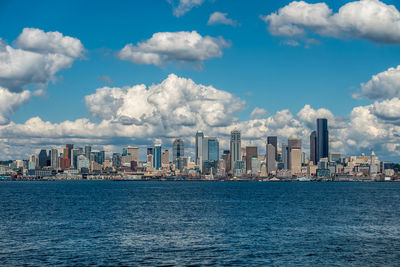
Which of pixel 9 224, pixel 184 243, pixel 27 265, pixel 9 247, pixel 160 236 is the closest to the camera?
pixel 27 265

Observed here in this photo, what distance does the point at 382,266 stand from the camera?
55969 millimetres

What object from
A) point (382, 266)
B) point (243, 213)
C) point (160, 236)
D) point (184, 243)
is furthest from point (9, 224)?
point (382, 266)

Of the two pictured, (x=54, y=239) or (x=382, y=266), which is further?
(x=54, y=239)

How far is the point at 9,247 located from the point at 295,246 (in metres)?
37.9

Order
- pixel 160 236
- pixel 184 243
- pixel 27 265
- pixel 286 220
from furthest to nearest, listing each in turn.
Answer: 1. pixel 286 220
2. pixel 160 236
3. pixel 184 243
4. pixel 27 265

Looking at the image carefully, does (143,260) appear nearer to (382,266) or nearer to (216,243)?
(216,243)

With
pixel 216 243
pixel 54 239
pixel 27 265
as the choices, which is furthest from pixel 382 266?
pixel 54 239

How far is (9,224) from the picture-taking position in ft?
301

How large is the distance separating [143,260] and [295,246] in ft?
72.5

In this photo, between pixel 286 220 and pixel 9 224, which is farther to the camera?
pixel 286 220

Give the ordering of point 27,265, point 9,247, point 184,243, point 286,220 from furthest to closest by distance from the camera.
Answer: point 286,220 → point 184,243 → point 9,247 → point 27,265

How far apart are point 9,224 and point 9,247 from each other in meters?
27.7

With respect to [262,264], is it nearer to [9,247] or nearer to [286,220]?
[9,247]

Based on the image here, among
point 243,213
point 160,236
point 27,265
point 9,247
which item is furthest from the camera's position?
point 243,213
